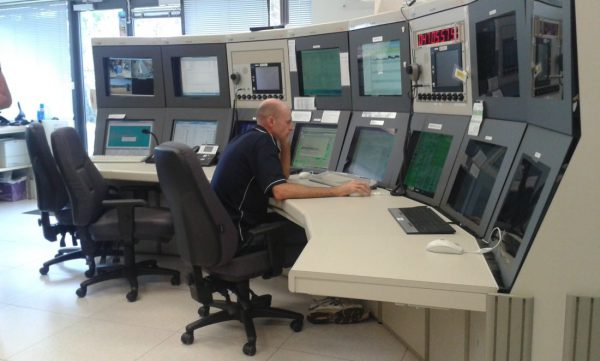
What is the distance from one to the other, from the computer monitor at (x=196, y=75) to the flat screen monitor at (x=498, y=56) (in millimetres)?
1938

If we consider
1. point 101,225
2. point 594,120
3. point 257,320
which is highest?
point 594,120

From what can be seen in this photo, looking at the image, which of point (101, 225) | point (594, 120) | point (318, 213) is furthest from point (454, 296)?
point (101, 225)

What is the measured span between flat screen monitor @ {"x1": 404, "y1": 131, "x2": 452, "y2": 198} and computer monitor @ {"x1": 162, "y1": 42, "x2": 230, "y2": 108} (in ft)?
5.16

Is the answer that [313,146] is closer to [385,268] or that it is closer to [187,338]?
[187,338]

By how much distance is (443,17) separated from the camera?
2186 mm

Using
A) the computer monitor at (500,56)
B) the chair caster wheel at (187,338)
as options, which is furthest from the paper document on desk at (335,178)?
the chair caster wheel at (187,338)

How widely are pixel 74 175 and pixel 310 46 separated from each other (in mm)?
1471

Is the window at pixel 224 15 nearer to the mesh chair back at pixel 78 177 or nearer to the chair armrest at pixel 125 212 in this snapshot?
the mesh chair back at pixel 78 177

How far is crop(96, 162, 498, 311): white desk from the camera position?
137 centimetres

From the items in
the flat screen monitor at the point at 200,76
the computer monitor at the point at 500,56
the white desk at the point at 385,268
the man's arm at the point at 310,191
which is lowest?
the white desk at the point at 385,268

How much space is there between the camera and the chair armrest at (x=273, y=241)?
2.41 metres

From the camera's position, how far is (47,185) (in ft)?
10.5

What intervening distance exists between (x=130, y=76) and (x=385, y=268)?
290cm

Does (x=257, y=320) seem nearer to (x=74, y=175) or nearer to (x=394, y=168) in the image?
(x=394, y=168)
